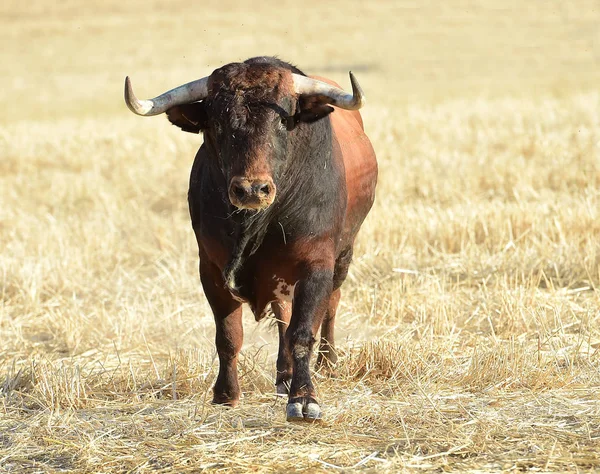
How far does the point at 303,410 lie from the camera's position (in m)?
5.19

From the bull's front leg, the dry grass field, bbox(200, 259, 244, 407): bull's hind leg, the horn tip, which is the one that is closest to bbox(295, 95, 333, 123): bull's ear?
the horn tip

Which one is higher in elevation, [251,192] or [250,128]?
[250,128]

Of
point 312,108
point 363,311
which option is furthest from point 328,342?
point 312,108

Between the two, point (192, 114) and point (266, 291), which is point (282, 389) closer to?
point (266, 291)

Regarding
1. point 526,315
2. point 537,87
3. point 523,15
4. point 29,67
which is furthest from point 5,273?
point 523,15

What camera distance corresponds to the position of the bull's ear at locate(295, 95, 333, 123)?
5.53 meters

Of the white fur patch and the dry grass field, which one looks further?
the white fur patch

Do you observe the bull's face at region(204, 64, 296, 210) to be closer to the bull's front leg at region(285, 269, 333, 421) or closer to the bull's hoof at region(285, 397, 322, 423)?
the bull's front leg at region(285, 269, 333, 421)

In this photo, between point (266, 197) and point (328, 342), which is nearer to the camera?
point (266, 197)

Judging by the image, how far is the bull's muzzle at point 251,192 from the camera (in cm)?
496

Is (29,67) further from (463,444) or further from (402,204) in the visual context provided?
(463,444)

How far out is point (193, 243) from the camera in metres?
10.6

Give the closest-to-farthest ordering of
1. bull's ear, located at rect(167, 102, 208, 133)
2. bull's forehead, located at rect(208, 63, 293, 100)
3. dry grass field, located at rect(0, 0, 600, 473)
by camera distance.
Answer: dry grass field, located at rect(0, 0, 600, 473) → bull's forehead, located at rect(208, 63, 293, 100) → bull's ear, located at rect(167, 102, 208, 133)

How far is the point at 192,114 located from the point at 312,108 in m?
0.63
